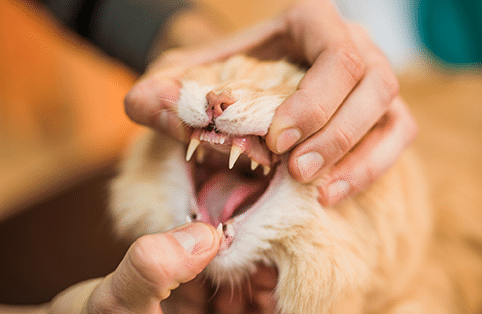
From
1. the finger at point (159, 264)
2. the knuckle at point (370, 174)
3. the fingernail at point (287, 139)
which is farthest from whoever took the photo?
the knuckle at point (370, 174)

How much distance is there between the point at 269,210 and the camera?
2.18 feet

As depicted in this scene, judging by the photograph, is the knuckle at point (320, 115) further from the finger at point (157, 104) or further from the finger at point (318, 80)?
the finger at point (157, 104)

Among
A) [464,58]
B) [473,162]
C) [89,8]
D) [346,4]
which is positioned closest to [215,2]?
[346,4]

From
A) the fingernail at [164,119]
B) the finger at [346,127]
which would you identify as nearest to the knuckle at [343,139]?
the finger at [346,127]

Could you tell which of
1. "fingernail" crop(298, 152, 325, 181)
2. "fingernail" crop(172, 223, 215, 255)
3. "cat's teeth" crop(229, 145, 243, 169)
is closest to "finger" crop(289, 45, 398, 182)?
"fingernail" crop(298, 152, 325, 181)

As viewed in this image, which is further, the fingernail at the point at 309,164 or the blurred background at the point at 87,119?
the blurred background at the point at 87,119

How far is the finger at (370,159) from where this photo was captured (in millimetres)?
689

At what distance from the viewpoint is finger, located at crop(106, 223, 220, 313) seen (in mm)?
476

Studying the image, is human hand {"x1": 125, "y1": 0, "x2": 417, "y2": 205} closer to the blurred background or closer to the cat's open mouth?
the cat's open mouth

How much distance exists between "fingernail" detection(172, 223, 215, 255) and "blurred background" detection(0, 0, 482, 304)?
1.12 ft

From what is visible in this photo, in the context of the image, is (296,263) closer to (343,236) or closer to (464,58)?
(343,236)

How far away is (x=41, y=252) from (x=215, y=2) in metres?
1.91

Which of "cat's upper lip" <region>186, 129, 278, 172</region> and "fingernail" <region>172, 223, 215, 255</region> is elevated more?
"cat's upper lip" <region>186, 129, 278, 172</region>

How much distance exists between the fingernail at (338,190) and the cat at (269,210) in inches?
1.1
